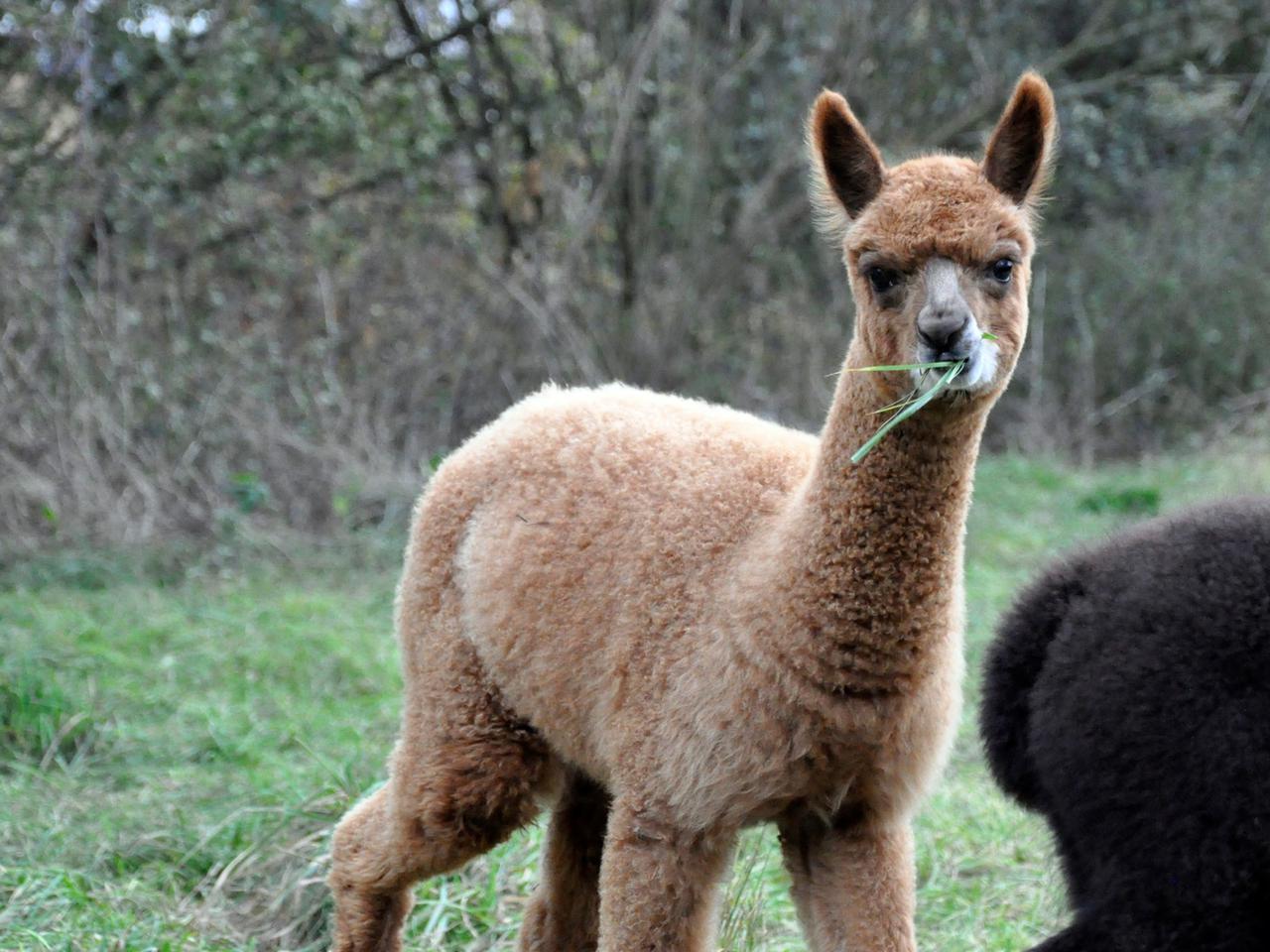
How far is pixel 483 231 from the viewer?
10.8 metres

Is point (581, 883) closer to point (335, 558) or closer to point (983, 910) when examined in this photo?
point (983, 910)

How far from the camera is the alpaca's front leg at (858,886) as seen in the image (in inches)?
134

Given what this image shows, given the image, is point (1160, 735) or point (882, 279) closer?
point (1160, 735)

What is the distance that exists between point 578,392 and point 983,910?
200 cm

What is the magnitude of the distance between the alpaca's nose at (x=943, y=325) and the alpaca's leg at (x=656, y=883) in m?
Answer: 1.16

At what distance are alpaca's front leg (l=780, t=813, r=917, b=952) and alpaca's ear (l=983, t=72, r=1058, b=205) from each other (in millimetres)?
1472

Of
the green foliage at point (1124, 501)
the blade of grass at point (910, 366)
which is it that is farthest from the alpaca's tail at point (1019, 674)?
the green foliage at point (1124, 501)

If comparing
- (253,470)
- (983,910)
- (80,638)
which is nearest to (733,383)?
(253,470)

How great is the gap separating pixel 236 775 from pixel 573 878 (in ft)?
5.91

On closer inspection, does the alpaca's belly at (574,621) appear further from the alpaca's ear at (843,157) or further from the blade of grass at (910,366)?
the alpaca's ear at (843,157)

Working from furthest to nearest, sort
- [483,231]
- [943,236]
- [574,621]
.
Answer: [483,231] < [574,621] < [943,236]

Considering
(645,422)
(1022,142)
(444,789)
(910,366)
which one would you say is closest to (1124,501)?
(645,422)

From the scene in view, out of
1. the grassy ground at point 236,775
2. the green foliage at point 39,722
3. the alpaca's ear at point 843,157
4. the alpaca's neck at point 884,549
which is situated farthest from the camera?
the green foliage at point 39,722

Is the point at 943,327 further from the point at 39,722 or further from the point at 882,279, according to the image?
the point at 39,722
